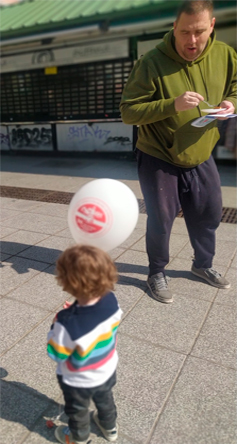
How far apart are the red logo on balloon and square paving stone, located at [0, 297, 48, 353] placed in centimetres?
120

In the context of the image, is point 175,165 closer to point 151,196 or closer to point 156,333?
point 151,196

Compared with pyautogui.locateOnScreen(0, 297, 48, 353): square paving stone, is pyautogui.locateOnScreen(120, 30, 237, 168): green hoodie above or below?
above

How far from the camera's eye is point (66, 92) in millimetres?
9586

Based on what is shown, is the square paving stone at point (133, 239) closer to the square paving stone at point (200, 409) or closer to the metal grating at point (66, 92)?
the square paving stone at point (200, 409)

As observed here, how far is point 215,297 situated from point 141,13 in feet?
19.1

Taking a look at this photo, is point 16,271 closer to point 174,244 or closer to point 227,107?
point 174,244

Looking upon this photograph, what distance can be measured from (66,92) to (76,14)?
270 cm

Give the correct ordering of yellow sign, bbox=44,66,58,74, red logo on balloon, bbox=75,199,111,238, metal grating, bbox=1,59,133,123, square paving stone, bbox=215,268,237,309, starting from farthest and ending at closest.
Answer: yellow sign, bbox=44,66,58,74 → metal grating, bbox=1,59,133,123 → square paving stone, bbox=215,268,237,309 → red logo on balloon, bbox=75,199,111,238

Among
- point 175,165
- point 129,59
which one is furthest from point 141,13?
point 175,165

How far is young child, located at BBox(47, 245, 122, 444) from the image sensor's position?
1324 mm

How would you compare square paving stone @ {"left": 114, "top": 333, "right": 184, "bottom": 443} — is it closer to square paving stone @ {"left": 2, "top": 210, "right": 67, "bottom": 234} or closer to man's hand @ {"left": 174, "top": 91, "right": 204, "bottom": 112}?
man's hand @ {"left": 174, "top": 91, "right": 204, "bottom": 112}

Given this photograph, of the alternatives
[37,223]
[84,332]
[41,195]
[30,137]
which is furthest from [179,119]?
[30,137]

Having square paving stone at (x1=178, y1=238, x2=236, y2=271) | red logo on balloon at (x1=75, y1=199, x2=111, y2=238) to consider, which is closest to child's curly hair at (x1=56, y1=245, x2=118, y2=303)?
red logo on balloon at (x1=75, y1=199, x2=111, y2=238)

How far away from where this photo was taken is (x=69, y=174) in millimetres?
7773
